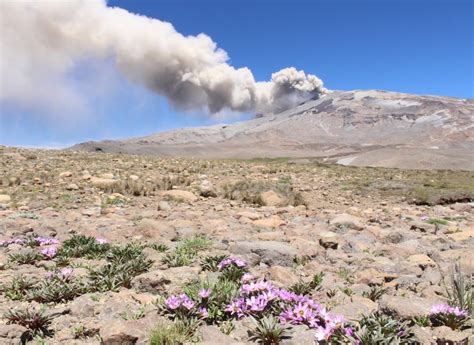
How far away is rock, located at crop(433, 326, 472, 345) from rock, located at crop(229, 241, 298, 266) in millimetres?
2468

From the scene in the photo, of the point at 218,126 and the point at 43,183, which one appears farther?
the point at 218,126

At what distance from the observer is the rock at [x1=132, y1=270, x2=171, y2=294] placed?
4730 millimetres

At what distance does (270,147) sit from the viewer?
13738cm

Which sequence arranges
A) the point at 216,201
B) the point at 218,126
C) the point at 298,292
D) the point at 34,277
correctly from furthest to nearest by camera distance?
the point at 218,126 < the point at 216,201 < the point at 34,277 < the point at 298,292

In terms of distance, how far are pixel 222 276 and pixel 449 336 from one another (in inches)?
97.5

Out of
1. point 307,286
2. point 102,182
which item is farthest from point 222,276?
point 102,182

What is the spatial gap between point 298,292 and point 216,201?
785 cm

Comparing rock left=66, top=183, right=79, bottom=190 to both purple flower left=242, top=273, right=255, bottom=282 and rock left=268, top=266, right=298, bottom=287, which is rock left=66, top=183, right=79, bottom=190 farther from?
purple flower left=242, top=273, right=255, bottom=282

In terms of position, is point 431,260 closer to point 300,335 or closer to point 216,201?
point 300,335

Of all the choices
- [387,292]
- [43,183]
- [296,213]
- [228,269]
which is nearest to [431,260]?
[387,292]

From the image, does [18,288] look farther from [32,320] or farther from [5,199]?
[5,199]

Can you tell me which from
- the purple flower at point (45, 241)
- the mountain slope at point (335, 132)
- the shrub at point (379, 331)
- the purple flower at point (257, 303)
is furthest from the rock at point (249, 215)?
the mountain slope at point (335, 132)

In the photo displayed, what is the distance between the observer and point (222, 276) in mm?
5012

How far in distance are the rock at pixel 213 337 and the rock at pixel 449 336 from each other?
5.25 ft
